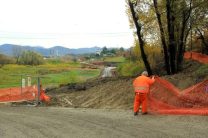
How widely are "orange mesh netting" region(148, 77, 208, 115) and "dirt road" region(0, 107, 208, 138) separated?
106 centimetres

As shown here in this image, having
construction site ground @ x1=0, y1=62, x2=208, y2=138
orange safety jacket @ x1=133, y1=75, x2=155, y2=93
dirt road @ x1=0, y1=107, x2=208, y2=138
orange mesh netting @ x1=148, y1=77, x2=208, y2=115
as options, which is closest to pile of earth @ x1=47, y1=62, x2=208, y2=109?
construction site ground @ x1=0, y1=62, x2=208, y2=138

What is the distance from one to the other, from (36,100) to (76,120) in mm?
9267

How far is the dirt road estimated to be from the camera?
15195mm

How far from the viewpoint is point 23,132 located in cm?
1606

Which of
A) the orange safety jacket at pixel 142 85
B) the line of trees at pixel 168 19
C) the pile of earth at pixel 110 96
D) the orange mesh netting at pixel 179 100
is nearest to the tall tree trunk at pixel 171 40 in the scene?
the line of trees at pixel 168 19

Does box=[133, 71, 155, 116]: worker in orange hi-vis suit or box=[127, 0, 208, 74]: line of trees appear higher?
box=[127, 0, 208, 74]: line of trees

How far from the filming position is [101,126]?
55.8 ft

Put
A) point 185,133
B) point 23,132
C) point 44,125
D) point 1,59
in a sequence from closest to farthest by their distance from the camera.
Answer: point 185,133 → point 23,132 → point 44,125 → point 1,59

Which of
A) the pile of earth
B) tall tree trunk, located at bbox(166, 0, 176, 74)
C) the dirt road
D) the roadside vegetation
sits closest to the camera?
the dirt road

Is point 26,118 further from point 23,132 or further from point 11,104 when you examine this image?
point 11,104

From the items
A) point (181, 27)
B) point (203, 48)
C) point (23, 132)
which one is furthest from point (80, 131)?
point (203, 48)

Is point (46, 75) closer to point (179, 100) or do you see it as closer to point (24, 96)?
point (24, 96)

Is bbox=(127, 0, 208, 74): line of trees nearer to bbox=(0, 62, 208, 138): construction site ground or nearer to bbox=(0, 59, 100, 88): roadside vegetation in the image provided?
bbox=(0, 62, 208, 138): construction site ground

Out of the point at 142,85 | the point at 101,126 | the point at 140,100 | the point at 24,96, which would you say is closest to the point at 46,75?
the point at 24,96
